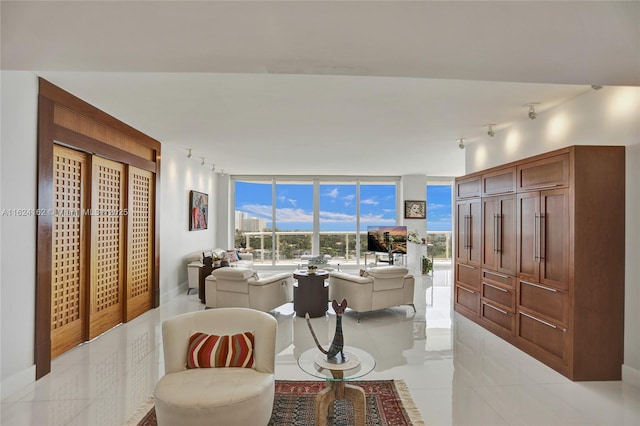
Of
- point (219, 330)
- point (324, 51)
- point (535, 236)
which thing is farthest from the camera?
point (535, 236)

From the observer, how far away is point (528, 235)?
379 centimetres

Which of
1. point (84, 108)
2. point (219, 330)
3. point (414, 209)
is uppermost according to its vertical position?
point (84, 108)

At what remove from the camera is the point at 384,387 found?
9.78ft

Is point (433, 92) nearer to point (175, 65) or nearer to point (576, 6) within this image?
point (576, 6)

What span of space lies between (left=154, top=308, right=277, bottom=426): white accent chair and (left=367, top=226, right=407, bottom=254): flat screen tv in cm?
717

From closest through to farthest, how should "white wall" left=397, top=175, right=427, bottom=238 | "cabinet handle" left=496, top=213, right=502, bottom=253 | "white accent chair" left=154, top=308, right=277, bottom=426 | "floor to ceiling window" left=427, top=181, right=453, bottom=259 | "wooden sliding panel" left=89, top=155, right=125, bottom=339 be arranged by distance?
"white accent chair" left=154, top=308, right=277, bottom=426
"wooden sliding panel" left=89, top=155, right=125, bottom=339
"cabinet handle" left=496, top=213, right=502, bottom=253
"white wall" left=397, top=175, right=427, bottom=238
"floor to ceiling window" left=427, top=181, right=453, bottom=259

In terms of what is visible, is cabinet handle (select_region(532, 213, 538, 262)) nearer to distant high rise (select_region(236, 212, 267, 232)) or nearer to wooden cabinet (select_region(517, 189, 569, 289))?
wooden cabinet (select_region(517, 189, 569, 289))

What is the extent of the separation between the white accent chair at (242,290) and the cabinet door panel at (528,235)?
3.28m

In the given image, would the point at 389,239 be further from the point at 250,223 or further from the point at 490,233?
the point at 490,233

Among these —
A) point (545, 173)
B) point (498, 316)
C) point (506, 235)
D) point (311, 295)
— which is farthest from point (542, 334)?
point (311, 295)

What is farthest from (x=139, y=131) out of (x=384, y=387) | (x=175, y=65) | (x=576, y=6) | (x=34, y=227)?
(x=576, y=6)

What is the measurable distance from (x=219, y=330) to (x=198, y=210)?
5719mm

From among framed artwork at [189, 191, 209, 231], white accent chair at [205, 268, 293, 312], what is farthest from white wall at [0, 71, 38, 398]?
framed artwork at [189, 191, 209, 231]

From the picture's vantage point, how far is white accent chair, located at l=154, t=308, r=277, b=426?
1992 mm
